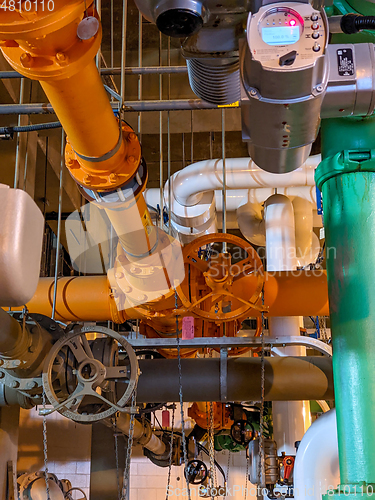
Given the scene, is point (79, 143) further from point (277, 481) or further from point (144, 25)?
point (277, 481)

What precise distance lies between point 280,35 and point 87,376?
199 centimetres

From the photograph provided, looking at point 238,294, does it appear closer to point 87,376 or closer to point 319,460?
point 87,376

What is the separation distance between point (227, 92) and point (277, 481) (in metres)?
5.08

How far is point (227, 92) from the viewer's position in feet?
7.38

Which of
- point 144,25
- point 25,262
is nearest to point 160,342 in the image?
point 25,262

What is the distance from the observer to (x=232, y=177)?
210 inches

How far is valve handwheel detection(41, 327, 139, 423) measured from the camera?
2.61 metres

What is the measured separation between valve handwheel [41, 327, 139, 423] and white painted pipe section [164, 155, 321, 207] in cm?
271

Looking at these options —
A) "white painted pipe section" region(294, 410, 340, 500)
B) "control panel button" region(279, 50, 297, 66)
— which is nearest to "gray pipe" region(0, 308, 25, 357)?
"control panel button" region(279, 50, 297, 66)

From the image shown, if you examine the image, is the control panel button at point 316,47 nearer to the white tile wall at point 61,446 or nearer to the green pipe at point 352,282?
the green pipe at point 352,282

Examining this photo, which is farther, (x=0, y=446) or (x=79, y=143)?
(x=0, y=446)

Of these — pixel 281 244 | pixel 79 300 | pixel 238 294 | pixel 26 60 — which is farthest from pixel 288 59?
pixel 281 244

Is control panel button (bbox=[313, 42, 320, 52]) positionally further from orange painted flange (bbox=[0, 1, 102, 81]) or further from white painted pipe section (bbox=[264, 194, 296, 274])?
white painted pipe section (bbox=[264, 194, 296, 274])

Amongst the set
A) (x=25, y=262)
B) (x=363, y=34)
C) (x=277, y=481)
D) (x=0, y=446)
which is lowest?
(x=277, y=481)
